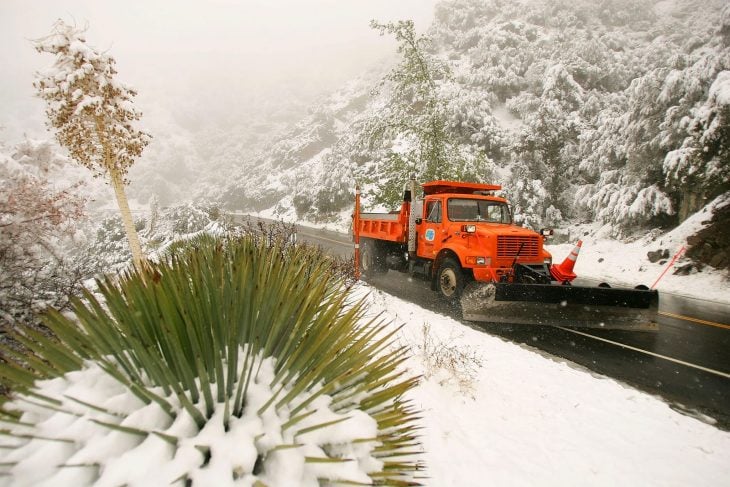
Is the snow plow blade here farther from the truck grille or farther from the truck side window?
the truck side window

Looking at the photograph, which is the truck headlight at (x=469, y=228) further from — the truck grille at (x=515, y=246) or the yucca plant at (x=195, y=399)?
the yucca plant at (x=195, y=399)

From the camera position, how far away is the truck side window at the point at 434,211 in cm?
840

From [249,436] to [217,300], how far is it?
0.63m

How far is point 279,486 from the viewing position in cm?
125

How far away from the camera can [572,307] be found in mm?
6477

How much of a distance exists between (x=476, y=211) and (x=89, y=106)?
9.10m

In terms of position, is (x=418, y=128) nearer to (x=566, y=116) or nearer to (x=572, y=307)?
(x=572, y=307)

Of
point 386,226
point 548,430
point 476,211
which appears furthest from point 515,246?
point 548,430

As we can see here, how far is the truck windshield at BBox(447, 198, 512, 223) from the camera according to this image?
26.9 feet

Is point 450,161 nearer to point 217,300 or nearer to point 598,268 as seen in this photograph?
point 598,268

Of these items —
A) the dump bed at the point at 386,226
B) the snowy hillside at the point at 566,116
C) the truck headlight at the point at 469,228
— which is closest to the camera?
the truck headlight at the point at 469,228

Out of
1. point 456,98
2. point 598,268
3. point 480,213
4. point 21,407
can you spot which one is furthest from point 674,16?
point 21,407

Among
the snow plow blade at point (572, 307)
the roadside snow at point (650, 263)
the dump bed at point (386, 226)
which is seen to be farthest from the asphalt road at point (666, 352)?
the dump bed at point (386, 226)

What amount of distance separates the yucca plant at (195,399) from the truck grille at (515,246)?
5908 mm
